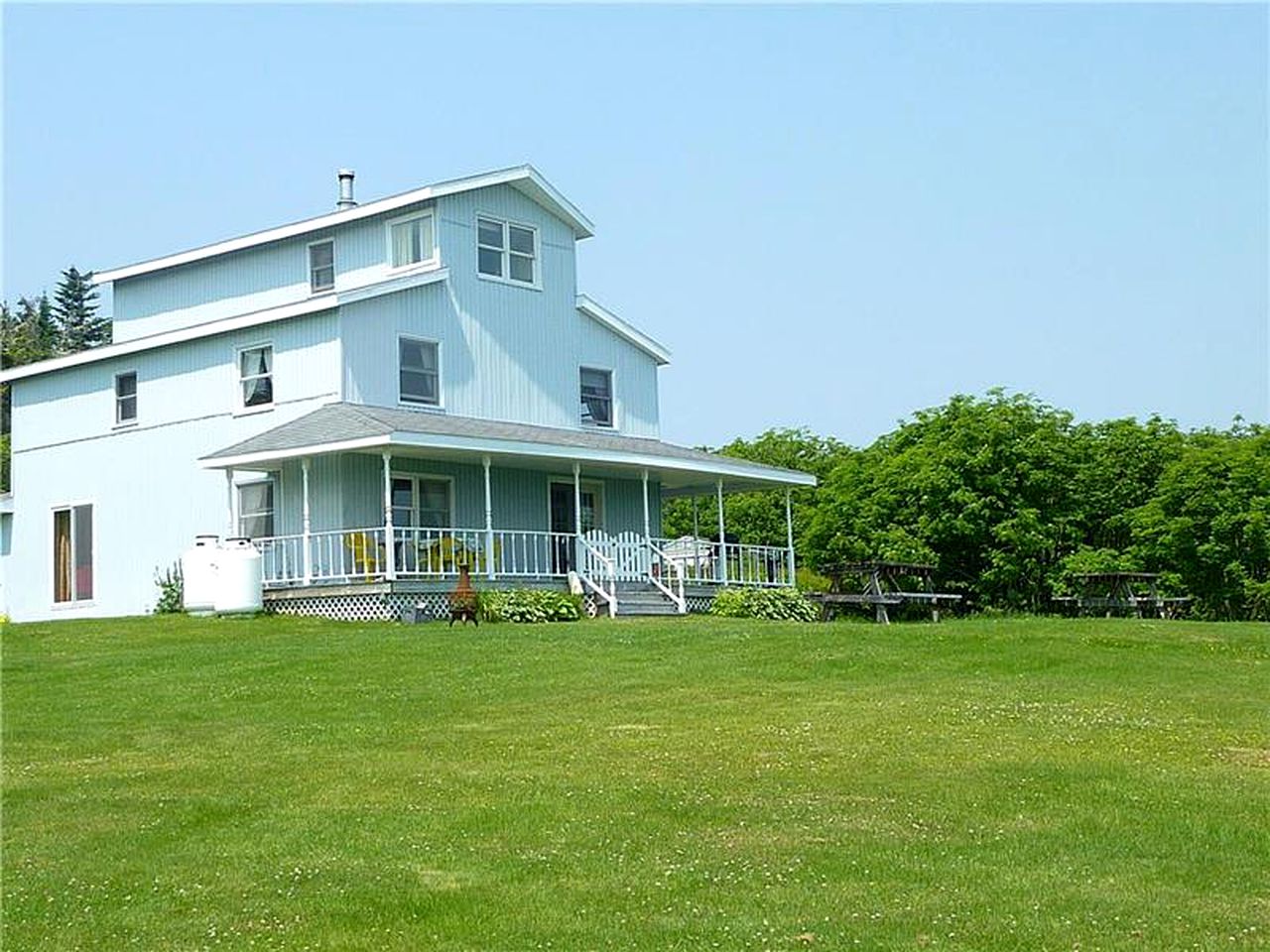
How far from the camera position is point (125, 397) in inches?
1437

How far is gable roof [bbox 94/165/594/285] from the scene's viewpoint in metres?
34.1

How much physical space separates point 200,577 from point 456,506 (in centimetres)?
513

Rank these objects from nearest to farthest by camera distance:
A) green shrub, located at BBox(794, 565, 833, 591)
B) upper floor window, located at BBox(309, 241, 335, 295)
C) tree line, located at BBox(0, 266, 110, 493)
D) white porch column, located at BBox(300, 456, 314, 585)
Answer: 1. white porch column, located at BBox(300, 456, 314, 585)
2. upper floor window, located at BBox(309, 241, 335, 295)
3. green shrub, located at BBox(794, 565, 833, 591)
4. tree line, located at BBox(0, 266, 110, 493)

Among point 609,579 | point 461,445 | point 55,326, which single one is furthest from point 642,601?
point 55,326

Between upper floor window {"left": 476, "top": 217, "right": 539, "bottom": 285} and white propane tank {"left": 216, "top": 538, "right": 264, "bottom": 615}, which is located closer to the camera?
white propane tank {"left": 216, "top": 538, "right": 264, "bottom": 615}

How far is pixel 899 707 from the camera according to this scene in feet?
54.8

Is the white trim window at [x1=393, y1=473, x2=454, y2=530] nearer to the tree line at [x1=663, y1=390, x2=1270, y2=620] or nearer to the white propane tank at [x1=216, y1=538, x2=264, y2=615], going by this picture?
the white propane tank at [x1=216, y1=538, x2=264, y2=615]

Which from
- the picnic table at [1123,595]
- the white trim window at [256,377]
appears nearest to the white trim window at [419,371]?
the white trim window at [256,377]

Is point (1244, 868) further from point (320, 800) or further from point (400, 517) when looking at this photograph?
point (400, 517)

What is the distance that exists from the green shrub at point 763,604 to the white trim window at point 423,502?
534 centimetres

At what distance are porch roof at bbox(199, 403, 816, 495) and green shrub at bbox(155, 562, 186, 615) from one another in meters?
3.03

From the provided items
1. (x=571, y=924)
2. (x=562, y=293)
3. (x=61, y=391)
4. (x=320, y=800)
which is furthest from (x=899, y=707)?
(x=61, y=391)

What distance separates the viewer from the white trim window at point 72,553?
36.6 metres

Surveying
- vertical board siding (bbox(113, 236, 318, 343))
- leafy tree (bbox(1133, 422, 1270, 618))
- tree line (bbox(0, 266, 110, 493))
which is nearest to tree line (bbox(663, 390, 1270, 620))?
leafy tree (bbox(1133, 422, 1270, 618))
